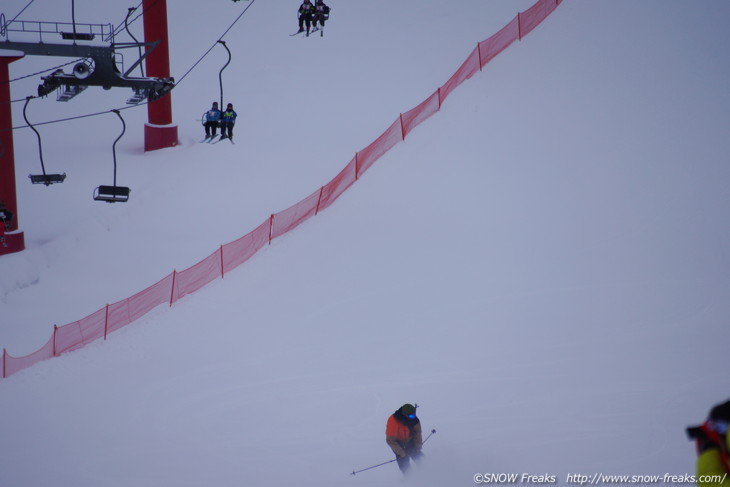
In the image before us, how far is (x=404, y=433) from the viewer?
315 inches

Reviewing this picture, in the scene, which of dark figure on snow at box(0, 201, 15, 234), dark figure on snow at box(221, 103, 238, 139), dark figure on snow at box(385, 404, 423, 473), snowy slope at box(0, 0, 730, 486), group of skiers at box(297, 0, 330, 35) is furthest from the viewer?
group of skiers at box(297, 0, 330, 35)

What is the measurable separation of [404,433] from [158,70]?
1515 centimetres

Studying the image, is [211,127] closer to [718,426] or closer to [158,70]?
[158,70]

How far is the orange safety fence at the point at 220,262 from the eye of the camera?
12805mm

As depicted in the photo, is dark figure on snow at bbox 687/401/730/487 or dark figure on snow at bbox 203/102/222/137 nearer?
dark figure on snow at bbox 687/401/730/487

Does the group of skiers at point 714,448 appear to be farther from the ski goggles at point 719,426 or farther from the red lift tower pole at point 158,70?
the red lift tower pole at point 158,70

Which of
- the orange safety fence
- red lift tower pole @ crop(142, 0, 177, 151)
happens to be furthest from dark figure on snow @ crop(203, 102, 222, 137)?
red lift tower pole @ crop(142, 0, 177, 151)

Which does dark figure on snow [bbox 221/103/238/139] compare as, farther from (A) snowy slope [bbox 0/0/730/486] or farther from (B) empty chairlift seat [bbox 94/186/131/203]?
(B) empty chairlift seat [bbox 94/186/131/203]

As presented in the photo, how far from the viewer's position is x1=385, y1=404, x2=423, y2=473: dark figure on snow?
7.98 metres

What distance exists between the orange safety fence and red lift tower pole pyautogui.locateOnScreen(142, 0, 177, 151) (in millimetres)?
7245

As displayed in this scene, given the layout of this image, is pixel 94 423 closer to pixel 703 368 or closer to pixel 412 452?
pixel 412 452

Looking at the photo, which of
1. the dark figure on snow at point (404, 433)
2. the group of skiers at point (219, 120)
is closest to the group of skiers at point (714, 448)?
the dark figure on snow at point (404, 433)

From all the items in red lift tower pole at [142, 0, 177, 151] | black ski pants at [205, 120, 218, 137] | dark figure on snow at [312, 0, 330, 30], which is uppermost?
dark figure on snow at [312, 0, 330, 30]

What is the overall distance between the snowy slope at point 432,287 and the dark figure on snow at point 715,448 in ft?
11.2
